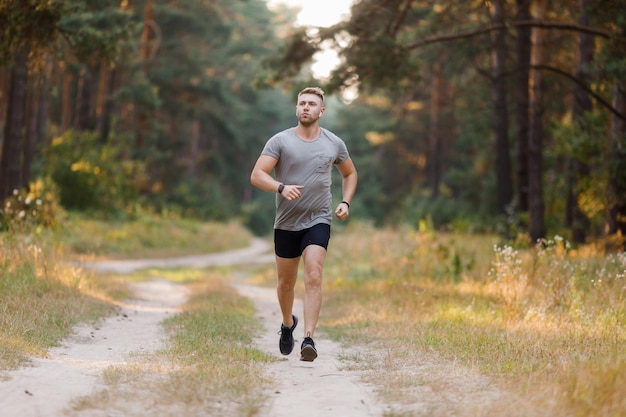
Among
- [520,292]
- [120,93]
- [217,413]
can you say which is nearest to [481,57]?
[120,93]

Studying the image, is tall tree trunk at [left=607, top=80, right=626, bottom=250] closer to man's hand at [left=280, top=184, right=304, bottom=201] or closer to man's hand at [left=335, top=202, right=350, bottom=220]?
man's hand at [left=335, top=202, right=350, bottom=220]

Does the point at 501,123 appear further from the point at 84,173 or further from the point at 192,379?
the point at 192,379

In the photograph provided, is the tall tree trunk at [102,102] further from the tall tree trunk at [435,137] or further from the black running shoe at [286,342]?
the black running shoe at [286,342]

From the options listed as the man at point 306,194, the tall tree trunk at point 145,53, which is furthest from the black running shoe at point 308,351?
the tall tree trunk at point 145,53

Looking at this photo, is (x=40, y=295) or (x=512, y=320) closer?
(x=512, y=320)

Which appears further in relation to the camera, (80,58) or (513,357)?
(80,58)

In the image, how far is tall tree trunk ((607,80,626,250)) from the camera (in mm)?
13719

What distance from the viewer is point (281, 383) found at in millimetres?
6215

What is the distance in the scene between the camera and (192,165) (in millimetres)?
55156

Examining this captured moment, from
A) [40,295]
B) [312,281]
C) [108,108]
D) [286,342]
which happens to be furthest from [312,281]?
[108,108]

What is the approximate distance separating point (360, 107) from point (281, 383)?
171 feet

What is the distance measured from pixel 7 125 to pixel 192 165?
37761 mm

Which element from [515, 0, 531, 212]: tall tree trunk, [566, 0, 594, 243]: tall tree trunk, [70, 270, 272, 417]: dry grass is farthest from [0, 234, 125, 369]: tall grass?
[515, 0, 531, 212]: tall tree trunk

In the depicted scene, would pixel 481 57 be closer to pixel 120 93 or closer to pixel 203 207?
pixel 120 93
